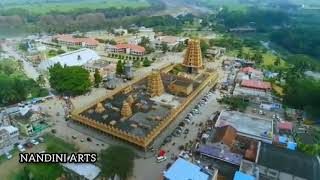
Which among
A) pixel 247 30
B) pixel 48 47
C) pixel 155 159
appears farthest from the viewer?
pixel 247 30

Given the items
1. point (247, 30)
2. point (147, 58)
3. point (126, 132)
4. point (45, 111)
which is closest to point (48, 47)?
point (147, 58)

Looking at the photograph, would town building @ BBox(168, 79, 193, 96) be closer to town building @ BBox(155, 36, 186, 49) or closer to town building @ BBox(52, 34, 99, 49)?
town building @ BBox(155, 36, 186, 49)

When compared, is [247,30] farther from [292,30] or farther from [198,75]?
[198,75]

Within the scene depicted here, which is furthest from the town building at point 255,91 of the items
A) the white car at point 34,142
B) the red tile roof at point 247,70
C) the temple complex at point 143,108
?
the white car at point 34,142

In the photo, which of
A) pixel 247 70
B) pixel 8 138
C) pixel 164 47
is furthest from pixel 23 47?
pixel 247 70

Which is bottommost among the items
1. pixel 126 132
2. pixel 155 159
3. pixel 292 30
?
pixel 155 159

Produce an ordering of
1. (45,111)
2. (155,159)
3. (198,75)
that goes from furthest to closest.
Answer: (198,75) → (45,111) → (155,159)

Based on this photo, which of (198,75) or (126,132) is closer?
(126,132)
